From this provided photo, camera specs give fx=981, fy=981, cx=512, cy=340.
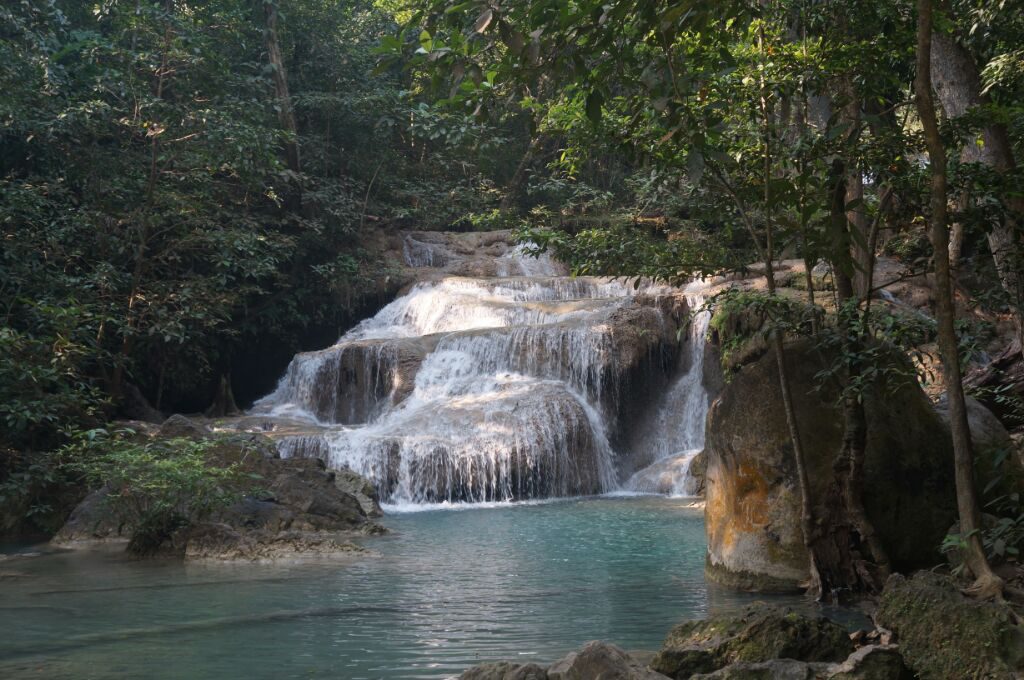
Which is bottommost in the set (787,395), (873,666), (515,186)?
(873,666)

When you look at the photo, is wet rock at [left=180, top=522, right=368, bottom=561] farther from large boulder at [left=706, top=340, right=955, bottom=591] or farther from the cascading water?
the cascading water

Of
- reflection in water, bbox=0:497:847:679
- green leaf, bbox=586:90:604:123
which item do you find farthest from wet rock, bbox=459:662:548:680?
green leaf, bbox=586:90:604:123

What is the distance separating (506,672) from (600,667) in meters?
0.42

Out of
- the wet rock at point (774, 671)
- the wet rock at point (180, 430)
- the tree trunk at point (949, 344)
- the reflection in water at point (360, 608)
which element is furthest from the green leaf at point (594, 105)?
the wet rock at point (180, 430)

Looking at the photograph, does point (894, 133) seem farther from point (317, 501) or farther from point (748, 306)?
point (317, 501)

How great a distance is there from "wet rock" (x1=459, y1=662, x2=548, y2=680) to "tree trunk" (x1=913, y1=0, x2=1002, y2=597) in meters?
2.13

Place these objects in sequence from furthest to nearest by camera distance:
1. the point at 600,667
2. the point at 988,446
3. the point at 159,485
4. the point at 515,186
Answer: the point at 515,186, the point at 159,485, the point at 988,446, the point at 600,667

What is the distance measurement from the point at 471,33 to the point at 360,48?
81.4 ft

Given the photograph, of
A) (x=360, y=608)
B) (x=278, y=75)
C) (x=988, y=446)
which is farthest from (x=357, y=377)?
(x=988, y=446)

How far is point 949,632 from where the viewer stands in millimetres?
4340

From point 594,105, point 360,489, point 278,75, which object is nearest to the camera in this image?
point 594,105

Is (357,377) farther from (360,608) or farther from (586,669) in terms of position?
(586,669)

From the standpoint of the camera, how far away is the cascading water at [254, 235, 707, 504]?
15.9 metres

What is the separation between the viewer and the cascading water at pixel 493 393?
15930 mm
